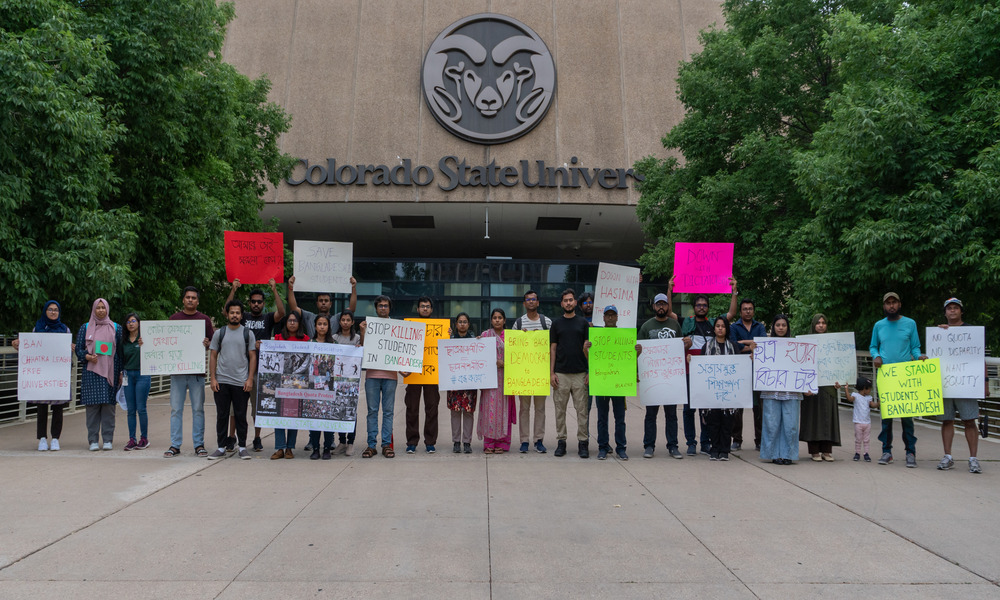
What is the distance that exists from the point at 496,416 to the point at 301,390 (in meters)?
2.30

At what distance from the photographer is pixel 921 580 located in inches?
161

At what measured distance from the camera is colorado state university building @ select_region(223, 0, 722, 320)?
96.8ft

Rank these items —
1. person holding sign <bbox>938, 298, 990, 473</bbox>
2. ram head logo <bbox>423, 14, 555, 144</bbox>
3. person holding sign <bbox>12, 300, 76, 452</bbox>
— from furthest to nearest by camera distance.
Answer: ram head logo <bbox>423, 14, 555, 144</bbox>, person holding sign <bbox>12, 300, 76, 452</bbox>, person holding sign <bbox>938, 298, 990, 473</bbox>

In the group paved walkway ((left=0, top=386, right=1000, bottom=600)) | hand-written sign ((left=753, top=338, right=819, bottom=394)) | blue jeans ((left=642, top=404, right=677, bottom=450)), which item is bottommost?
paved walkway ((left=0, top=386, right=1000, bottom=600))

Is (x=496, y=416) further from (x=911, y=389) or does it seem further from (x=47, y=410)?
(x=47, y=410)

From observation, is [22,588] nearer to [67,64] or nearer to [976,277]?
[67,64]

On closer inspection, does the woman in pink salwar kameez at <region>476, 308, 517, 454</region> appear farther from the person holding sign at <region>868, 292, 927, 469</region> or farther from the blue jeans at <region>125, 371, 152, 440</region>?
the person holding sign at <region>868, 292, 927, 469</region>

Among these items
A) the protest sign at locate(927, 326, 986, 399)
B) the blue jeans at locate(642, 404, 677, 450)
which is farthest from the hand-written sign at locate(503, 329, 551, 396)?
the protest sign at locate(927, 326, 986, 399)

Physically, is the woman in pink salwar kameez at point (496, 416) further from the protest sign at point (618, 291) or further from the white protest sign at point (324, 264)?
the white protest sign at point (324, 264)

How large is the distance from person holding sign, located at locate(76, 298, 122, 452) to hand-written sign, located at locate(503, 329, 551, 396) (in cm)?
473

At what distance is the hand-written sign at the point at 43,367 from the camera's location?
8.48 meters

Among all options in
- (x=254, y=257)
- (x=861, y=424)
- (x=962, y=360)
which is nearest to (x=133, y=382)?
(x=254, y=257)

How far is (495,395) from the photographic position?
8.49m

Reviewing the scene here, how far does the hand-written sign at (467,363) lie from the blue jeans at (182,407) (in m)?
2.83
